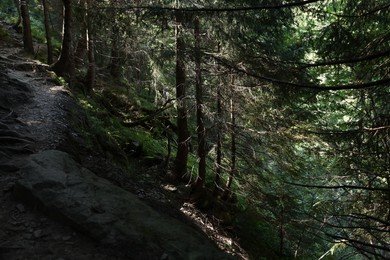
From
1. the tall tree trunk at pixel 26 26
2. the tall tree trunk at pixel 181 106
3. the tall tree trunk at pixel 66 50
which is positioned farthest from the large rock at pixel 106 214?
the tall tree trunk at pixel 26 26

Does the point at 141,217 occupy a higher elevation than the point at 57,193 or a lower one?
lower

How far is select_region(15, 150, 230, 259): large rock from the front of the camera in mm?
4105

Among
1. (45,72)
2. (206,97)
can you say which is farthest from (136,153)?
(45,72)

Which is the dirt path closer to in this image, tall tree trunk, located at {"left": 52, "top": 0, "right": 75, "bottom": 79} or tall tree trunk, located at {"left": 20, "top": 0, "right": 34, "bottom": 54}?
tall tree trunk, located at {"left": 52, "top": 0, "right": 75, "bottom": 79}

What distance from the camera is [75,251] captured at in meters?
3.82

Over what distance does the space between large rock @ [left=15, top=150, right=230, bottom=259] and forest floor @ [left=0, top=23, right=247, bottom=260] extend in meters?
0.15

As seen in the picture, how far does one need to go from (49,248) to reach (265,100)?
7.46 m

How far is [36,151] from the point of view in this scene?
5.82 meters

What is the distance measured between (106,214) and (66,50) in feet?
29.9

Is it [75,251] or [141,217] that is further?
[141,217]

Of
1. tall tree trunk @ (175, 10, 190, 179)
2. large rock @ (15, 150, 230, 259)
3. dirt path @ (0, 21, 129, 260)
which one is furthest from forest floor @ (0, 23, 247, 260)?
tall tree trunk @ (175, 10, 190, 179)

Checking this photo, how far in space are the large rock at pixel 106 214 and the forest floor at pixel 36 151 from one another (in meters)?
0.15

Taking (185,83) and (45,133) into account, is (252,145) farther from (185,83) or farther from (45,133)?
(45,133)

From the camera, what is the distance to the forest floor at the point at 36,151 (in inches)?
151
